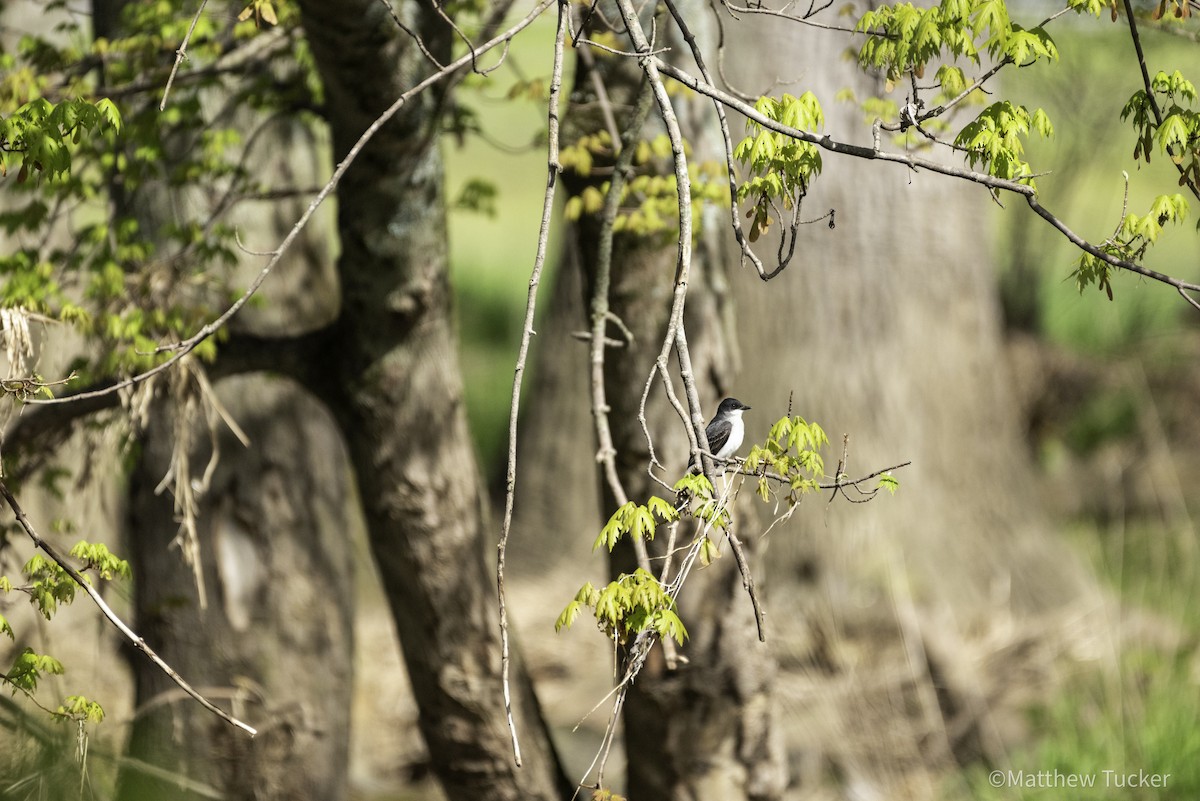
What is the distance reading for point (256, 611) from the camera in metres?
4.46

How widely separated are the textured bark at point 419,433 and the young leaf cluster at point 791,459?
167cm

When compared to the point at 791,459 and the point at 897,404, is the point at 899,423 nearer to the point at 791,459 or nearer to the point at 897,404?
the point at 897,404

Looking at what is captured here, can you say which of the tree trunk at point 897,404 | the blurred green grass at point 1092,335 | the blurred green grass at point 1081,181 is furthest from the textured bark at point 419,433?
the blurred green grass at point 1081,181

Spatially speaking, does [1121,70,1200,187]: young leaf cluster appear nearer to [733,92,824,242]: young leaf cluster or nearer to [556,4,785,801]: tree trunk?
[733,92,824,242]: young leaf cluster

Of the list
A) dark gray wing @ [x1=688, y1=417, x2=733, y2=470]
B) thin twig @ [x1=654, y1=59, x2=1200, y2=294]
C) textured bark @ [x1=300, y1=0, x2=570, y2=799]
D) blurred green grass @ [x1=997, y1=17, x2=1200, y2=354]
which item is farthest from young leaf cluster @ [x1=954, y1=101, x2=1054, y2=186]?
blurred green grass @ [x1=997, y1=17, x2=1200, y2=354]

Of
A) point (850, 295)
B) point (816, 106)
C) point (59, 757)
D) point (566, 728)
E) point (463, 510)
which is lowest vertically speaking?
point (59, 757)

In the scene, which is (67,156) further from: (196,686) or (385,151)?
(196,686)

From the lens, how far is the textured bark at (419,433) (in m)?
3.22

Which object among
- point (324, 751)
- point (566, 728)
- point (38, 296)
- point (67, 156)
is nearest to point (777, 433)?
point (67, 156)

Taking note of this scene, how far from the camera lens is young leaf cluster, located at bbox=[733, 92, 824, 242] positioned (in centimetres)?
186

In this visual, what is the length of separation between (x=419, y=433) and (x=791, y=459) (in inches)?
72.4

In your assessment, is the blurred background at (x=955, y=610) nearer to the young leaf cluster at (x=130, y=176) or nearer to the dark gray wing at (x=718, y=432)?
the young leaf cluster at (x=130, y=176)

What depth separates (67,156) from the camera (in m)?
2.06

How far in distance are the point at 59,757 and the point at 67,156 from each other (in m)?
1.41
